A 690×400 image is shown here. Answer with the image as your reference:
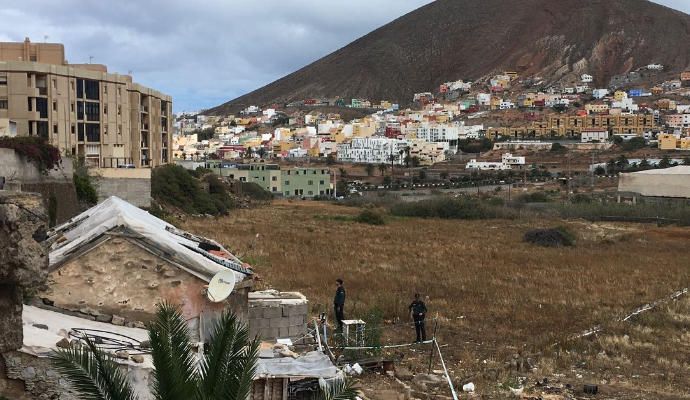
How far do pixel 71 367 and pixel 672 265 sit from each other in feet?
83.8

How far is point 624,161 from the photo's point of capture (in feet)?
309

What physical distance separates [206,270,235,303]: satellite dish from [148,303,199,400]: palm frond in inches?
144

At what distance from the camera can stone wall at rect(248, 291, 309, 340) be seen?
10.1m

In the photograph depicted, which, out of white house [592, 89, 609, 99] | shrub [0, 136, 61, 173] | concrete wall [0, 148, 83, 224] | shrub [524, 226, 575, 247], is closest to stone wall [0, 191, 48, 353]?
concrete wall [0, 148, 83, 224]

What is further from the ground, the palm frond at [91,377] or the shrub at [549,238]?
the palm frond at [91,377]

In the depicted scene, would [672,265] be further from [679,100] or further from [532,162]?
[679,100]

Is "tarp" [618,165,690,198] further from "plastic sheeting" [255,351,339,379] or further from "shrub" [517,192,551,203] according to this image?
"plastic sheeting" [255,351,339,379]

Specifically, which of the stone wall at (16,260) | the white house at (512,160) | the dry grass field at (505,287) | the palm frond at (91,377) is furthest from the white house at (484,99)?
the palm frond at (91,377)

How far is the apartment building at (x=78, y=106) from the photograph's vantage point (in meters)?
41.0

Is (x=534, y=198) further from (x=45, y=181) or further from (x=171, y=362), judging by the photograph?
(x=171, y=362)

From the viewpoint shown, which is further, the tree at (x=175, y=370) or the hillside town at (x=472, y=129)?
the hillside town at (x=472, y=129)

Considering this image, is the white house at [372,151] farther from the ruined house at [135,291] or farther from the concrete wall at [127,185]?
the ruined house at [135,291]

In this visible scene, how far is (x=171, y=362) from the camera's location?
4.37m

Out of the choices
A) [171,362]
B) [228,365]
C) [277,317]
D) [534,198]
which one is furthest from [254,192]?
[171,362]
